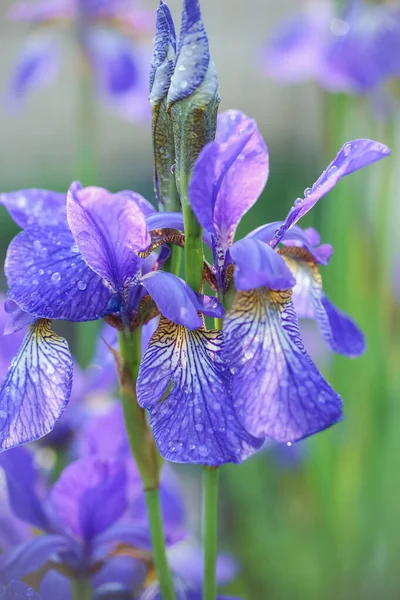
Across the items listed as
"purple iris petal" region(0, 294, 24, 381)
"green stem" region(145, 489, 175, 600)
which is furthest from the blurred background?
"green stem" region(145, 489, 175, 600)

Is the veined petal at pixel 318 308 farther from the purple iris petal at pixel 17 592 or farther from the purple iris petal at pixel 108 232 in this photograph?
the purple iris petal at pixel 17 592

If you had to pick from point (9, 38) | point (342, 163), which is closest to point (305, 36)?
point (342, 163)

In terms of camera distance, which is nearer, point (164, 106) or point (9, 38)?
point (164, 106)

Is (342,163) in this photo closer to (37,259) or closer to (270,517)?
(37,259)

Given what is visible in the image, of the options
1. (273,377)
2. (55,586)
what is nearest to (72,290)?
(273,377)

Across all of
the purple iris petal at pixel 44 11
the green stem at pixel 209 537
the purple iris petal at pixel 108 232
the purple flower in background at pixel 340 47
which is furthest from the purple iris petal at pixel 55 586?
the purple iris petal at pixel 44 11
